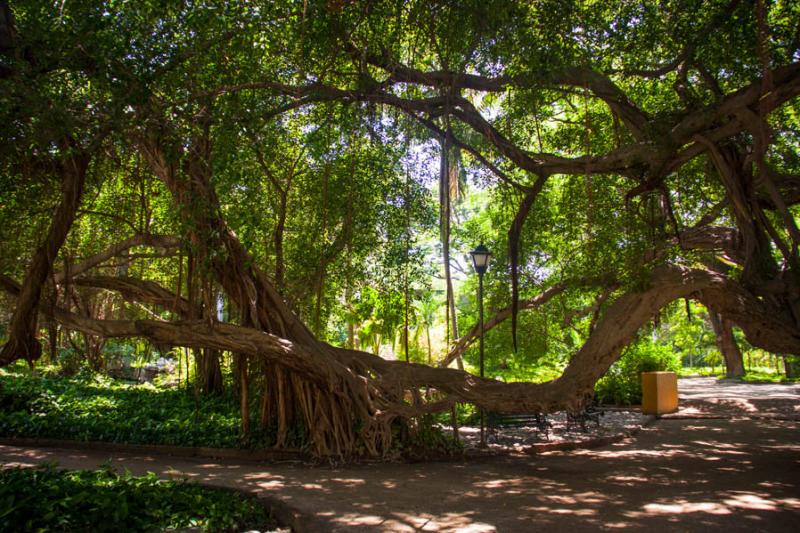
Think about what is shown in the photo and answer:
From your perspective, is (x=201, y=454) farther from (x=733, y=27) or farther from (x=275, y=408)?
(x=733, y=27)

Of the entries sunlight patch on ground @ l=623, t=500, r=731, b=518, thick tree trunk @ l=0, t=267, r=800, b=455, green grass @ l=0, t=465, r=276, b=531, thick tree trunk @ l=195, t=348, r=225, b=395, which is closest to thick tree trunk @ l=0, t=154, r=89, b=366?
thick tree trunk @ l=0, t=267, r=800, b=455

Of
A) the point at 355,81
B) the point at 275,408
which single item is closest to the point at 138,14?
the point at 355,81

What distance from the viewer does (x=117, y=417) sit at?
11.5 meters

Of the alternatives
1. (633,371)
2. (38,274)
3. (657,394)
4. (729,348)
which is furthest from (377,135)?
(729,348)

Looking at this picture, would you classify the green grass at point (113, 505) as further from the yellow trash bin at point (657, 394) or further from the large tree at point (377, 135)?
the yellow trash bin at point (657, 394)

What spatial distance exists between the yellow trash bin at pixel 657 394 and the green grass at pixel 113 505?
12.4m

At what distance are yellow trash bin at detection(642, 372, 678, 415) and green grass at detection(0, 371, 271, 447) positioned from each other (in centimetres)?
1027

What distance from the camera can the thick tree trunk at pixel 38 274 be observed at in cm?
788

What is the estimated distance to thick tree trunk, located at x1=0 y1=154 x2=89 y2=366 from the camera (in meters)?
7.88

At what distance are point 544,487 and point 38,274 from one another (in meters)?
7.12

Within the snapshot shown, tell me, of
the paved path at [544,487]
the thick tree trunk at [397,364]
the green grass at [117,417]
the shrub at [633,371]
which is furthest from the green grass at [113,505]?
the shrub at [633,371]

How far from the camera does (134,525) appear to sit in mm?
4652

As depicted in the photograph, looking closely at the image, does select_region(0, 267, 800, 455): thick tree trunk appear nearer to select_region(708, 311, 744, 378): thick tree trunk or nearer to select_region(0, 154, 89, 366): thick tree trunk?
select_region(0, 154, 89, 366): thick tree trunk

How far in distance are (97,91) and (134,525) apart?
4.69 metres
